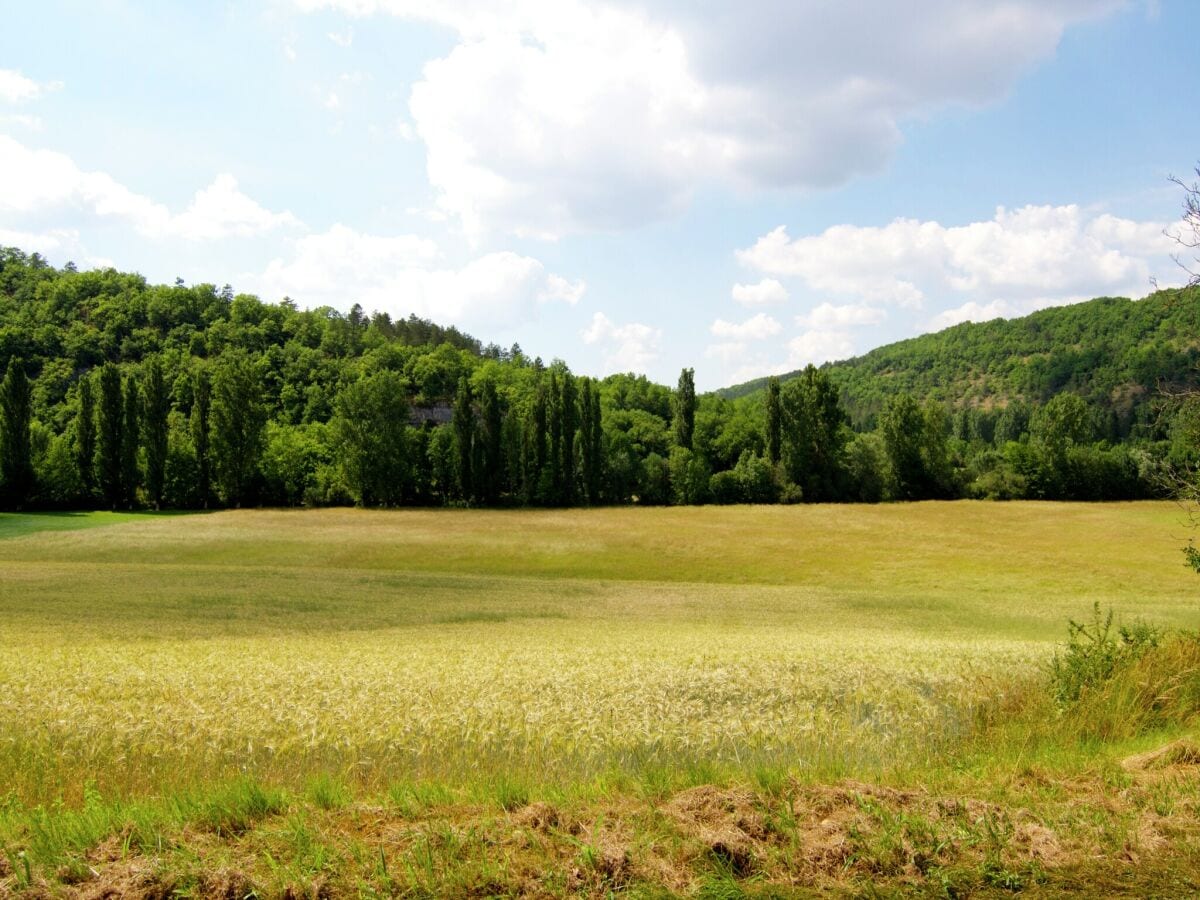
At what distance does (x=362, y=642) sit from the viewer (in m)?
20.1

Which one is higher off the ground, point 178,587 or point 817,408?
point 817,408

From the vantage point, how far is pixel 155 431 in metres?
87.1

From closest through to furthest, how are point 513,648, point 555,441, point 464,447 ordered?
point 513,648 → point 464,447 → point 555,441

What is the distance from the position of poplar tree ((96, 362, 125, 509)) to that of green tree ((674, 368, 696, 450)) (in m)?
74.5

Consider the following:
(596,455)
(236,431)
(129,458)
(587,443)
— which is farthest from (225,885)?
(129,458)

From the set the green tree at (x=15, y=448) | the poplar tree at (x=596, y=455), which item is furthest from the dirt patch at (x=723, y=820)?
the green tree at (x=15, y=448)

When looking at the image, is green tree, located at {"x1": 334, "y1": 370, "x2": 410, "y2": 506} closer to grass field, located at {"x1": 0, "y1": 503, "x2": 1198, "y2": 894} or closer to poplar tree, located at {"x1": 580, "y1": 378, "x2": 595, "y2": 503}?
poplar tree, located at {"x1": 580, "y1": 378, "x2": 595, "y2": 503}

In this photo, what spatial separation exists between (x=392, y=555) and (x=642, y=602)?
73.8ft

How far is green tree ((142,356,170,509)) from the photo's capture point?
85625 mm

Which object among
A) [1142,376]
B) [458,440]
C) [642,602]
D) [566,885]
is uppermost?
[1142,376]

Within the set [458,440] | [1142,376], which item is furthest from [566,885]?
[1142,376]

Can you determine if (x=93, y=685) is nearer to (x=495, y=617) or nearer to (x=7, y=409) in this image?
(x=495, y=617)

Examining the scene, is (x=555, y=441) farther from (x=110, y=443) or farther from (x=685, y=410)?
(x=110, y=443)

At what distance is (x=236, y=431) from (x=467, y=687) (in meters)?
87.1
